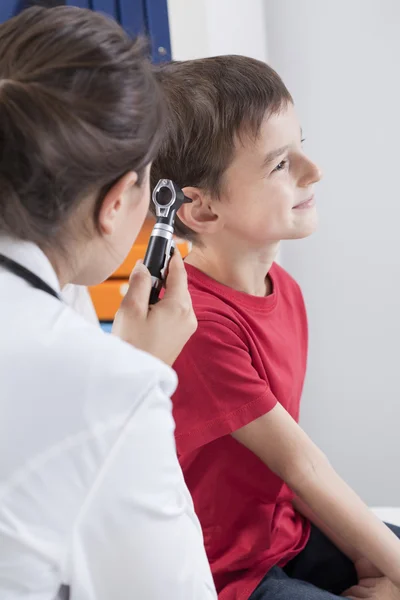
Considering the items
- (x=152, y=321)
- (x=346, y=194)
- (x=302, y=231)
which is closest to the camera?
(x=152, y=321)

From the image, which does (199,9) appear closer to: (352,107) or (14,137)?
(352,107)

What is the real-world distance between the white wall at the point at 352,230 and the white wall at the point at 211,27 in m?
0.08

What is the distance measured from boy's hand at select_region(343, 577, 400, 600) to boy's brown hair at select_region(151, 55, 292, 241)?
1.60 ft

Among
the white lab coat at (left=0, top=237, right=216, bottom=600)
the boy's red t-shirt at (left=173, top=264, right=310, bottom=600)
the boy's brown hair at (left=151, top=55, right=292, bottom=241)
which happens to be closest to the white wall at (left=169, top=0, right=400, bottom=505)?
the boy's brown hair at (left=151, top=55, right=292, bottom=241)

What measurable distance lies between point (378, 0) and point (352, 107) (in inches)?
Result: 7.8

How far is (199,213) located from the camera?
0.95 m

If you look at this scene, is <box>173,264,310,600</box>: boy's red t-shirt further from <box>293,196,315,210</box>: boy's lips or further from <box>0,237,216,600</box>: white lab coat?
<box>0,237,216,600</box>: white lab coat

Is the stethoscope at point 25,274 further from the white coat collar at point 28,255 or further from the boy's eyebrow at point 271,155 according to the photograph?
the boy's eyebrow at point 271,155

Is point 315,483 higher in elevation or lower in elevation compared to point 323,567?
higher

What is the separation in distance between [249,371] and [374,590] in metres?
0.29

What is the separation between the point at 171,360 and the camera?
75cm

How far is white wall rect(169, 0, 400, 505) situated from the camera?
1478mm

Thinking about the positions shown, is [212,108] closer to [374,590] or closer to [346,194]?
[374,590]

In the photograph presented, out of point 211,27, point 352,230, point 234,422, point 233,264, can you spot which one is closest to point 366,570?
point 234,422
